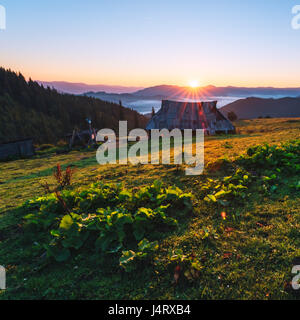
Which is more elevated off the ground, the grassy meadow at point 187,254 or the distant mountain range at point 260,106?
the distant mountain range at point 260,106

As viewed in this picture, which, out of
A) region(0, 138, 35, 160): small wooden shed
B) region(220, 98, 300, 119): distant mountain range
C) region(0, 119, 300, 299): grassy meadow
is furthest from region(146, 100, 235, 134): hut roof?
region(220, 98, 300, 119): distant mountain range

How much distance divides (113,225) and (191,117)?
2865 cm

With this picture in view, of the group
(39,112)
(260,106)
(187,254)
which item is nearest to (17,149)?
(187,254)

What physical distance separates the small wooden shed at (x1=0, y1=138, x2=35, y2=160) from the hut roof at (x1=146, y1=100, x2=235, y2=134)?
655 inches

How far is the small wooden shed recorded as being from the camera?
82.5ft

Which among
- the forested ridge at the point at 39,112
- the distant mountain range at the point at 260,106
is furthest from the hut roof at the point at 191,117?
the distant mountain range at the point at 260,106

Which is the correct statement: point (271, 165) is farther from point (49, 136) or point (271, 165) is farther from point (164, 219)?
point (49, 136)

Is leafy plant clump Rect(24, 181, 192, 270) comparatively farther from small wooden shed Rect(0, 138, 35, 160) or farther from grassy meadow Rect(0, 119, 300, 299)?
small wooden shed Rect(0, 138, 35, 160)

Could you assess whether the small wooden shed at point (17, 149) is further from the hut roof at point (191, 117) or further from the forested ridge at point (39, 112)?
the forested ridge at point (39, 112)

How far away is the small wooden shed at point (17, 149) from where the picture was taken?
990 inches

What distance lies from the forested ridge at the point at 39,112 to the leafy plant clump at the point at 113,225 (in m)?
49.9

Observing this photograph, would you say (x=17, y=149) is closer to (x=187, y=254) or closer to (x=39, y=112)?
(x=187, y=254)

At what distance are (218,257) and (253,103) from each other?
15438cm
